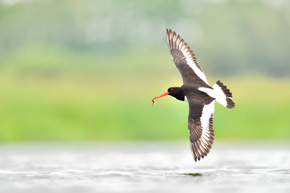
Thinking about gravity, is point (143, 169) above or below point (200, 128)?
below

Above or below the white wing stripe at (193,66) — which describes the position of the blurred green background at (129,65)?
above

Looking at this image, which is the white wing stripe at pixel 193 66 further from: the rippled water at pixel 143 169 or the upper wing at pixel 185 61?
the rippled water at pixel 143 169

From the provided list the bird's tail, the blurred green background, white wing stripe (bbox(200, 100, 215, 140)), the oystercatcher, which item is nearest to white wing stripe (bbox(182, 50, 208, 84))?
the oystercatcher

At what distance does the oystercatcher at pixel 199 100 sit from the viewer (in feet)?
35.0

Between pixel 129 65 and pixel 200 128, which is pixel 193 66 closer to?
pixel 200 128

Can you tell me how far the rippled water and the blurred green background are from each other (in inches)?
139

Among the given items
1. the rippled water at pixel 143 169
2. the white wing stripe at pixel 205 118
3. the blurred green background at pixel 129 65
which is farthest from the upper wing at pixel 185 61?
the blurred green background at pixel 129 65

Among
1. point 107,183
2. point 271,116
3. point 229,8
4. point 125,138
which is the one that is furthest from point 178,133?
point 229,8

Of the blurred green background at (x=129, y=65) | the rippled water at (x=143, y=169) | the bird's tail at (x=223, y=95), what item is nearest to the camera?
the rippled water at (x=143, y=169)

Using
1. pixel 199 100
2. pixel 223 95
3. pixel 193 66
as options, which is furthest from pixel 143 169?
pixel 193 66

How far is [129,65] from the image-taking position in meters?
29.2

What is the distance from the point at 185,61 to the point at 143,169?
2.07 metres

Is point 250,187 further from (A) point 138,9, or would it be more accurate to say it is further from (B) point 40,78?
(A) point 138,9

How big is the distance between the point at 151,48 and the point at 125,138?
12479 millimetres
